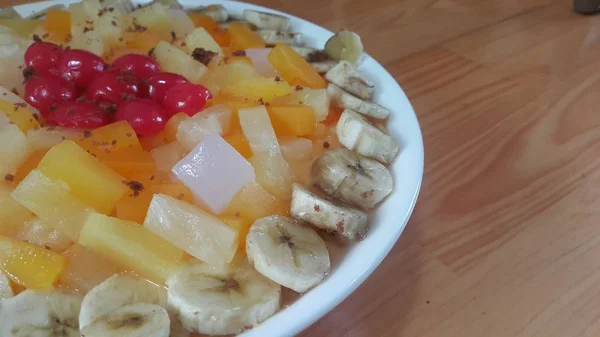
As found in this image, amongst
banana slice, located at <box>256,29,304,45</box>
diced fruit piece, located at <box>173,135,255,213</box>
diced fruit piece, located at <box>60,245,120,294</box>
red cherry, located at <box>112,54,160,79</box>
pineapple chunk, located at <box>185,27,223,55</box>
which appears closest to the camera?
diced fruit piece, located at <box>60,245,120,294</box>

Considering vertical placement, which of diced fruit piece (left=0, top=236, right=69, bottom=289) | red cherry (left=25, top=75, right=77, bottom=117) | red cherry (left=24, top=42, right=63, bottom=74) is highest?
red cherry (left=24, top=42, right=63, bottom=74)

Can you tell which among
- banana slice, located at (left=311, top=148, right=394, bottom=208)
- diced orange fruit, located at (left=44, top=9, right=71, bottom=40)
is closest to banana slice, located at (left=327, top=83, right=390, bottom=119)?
banana slice, located at (left=311, top=148, right=394, bottom=208)

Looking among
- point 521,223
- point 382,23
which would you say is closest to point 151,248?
point 521,223

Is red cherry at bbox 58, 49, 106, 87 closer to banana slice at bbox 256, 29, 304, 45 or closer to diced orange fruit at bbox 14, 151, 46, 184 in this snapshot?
diced orange fruit at bbox 14, 151, 46, 184

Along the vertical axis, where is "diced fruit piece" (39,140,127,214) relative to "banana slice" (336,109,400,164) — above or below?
above

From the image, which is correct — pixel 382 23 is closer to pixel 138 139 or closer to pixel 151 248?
pixel 138 139

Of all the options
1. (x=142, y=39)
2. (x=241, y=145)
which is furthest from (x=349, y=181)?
(x=142, y=39)

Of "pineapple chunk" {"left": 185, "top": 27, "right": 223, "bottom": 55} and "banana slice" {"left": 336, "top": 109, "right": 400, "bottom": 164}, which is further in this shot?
"pineapple chunk" {"left": 185, "top": 27, "right": 223, "bottom": 55}
